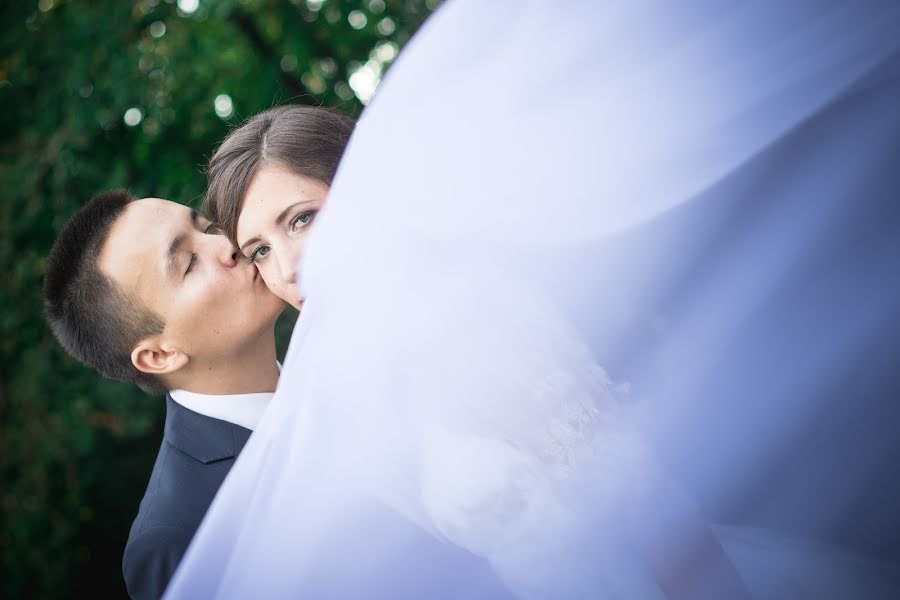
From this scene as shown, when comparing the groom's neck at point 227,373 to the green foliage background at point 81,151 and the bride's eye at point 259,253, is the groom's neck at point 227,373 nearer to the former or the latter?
the bride's eye at point 259,253

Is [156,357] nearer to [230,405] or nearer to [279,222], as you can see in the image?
[230,405]

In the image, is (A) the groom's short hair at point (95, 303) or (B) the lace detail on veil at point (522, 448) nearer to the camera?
(B) the lace detail on veil at point (522, 448)

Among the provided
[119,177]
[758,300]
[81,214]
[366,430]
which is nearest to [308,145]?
[81,214]

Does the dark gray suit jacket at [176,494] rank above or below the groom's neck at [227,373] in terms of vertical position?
below

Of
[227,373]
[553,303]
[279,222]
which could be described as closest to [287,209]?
[279,222]

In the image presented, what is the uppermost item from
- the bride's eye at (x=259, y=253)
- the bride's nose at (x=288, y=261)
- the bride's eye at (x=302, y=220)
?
the bride's eye at (x=302, y=220)

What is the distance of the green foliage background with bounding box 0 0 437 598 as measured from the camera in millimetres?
3926

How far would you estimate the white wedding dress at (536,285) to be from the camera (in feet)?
4.00

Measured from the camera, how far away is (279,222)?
192 centimetres

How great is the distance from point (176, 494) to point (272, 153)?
0.95 metres

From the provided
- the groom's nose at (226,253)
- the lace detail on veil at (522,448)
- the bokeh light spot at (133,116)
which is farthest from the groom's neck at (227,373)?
the bokeh light spot at (133,116)

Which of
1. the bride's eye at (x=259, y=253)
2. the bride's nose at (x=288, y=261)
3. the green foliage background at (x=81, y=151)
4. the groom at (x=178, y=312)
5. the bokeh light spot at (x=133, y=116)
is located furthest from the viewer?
the bokeh light spot at (x=133, y=116)

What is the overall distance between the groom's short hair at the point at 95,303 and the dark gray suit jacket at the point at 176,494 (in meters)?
0.25

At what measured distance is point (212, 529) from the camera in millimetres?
1356
